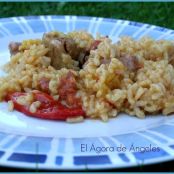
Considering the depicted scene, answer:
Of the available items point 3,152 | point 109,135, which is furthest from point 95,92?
point 3,152

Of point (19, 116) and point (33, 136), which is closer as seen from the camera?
point (33, 136)

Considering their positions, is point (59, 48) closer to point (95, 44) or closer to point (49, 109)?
point (95, 44)

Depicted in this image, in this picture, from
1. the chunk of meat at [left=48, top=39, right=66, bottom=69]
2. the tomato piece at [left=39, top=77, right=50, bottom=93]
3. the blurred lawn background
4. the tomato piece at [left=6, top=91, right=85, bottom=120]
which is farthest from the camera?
the blurred lawn background

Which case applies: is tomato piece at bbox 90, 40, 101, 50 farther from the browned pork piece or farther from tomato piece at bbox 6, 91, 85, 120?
tomato piece at bbox 6, 91, 85, 120

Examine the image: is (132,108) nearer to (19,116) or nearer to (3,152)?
(19,116)

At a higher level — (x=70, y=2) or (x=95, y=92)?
(x=70, y=2)

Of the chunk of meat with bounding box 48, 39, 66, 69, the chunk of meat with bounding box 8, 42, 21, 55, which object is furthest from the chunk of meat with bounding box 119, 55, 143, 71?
the chunk of meat with bounding box 8, 42, 21, 55

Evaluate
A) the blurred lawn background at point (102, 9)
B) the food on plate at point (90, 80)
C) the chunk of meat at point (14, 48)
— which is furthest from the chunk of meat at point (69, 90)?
the blurred lawn background at point (102, 9)

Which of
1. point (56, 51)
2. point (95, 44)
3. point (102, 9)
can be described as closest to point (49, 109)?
point (56, 51)
